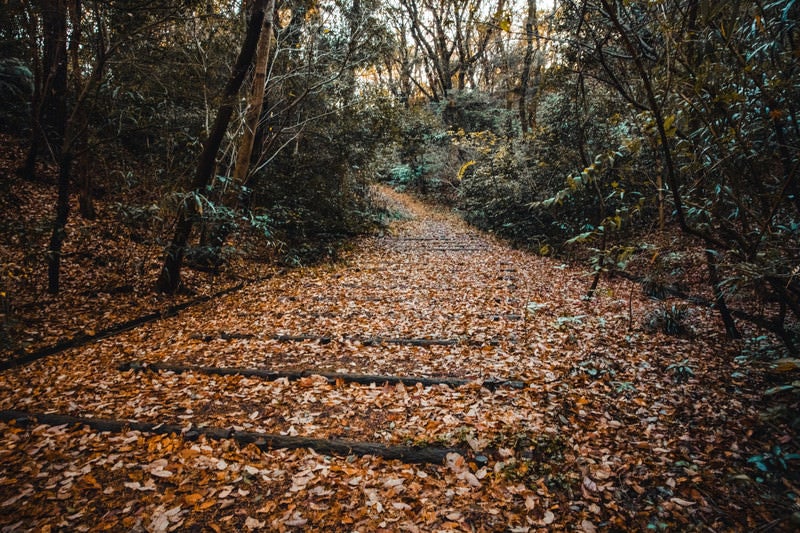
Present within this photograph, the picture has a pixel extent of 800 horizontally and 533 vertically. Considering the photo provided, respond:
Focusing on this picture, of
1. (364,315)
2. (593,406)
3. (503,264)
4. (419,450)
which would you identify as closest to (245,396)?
(419,450)

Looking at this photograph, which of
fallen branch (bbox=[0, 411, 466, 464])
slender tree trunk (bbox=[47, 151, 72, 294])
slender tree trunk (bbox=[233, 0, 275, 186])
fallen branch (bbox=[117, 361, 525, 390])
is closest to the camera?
fallen branch (bbox=[0, 411, 466, 464])

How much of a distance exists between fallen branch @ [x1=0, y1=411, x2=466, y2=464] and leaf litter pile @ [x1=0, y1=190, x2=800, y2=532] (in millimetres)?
16

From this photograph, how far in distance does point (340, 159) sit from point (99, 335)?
8.51 meters

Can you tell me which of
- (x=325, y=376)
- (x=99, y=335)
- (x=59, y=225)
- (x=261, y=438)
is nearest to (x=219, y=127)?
(x=59, y=225)

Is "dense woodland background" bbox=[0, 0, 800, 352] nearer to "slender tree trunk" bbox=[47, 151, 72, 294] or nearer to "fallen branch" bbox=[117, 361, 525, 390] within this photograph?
"slender tree trunk" bbox=[47, 151, 72, 294]

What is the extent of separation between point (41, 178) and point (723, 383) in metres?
13.2

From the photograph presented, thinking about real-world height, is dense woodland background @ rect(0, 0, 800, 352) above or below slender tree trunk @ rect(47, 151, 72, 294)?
above

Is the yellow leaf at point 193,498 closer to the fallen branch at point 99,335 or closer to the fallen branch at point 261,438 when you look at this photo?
the fallen branch at point 261,438

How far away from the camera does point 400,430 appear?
3.21m

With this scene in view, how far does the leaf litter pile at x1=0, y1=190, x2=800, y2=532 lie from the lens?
246 centimetres

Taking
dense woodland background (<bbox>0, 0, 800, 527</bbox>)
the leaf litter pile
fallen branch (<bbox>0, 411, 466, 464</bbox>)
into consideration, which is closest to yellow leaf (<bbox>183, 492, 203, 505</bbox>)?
the leaf litter pile

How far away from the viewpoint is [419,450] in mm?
2943

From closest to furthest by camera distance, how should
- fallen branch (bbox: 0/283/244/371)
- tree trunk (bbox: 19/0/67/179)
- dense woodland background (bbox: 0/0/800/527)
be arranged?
dense woodland background (bbox: 0/0/800/527)
fallen branch (bbox: 0/283/244/371)
tree trunk (bbox: 19/0/67/179)

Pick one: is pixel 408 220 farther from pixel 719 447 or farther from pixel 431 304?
pixel 719 447
